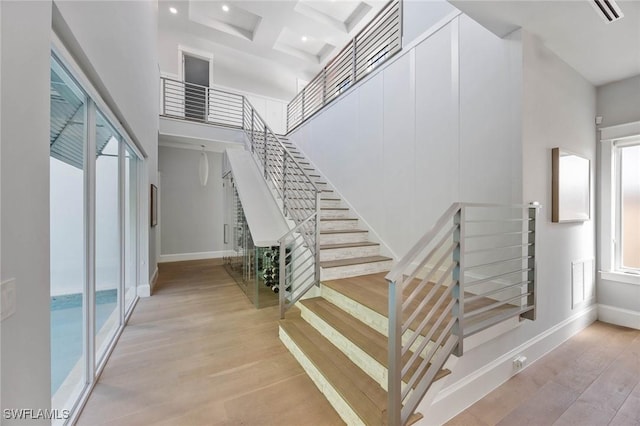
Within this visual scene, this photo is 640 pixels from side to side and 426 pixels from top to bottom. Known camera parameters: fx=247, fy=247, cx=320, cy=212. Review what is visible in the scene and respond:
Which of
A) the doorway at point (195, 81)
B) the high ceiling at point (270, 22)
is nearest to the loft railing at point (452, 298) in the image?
the high ceiling at point (270, 22)

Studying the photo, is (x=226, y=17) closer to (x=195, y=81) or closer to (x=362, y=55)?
(x=195, y=81)

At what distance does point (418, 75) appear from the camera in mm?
2875

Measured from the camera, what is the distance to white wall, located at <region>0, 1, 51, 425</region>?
2.66 ft

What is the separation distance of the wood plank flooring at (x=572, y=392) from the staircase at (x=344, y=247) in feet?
5.17

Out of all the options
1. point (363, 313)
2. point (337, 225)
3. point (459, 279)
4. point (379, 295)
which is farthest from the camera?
point (337, 225)

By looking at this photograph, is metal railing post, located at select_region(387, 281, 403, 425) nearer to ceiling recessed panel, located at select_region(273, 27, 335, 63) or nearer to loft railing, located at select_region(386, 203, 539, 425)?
loft railing, located at select_region(386, 203, 539, 425)

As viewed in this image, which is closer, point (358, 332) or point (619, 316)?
point (358, 332)

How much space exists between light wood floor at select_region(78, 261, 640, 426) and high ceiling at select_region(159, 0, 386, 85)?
20.4 feet

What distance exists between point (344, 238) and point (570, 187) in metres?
2.45

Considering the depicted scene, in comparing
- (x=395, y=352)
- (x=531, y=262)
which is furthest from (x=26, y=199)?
(x=531, y=262)

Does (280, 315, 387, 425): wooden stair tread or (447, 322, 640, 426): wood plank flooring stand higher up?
(280, 315, 387, 425): wooden stair tread

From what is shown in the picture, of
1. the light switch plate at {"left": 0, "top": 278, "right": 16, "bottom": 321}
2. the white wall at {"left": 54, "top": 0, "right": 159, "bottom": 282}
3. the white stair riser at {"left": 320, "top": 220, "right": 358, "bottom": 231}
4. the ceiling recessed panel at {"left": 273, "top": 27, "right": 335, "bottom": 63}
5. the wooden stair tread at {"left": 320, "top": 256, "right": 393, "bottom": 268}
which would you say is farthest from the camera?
the ceiling recessed panel at {"left": 273, "top": 27, "right": 335, "bottom": 63}

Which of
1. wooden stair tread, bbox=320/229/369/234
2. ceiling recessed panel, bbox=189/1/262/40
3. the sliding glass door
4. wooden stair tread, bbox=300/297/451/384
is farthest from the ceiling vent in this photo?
ceiling recessed panel, bbox=189/1/262/40

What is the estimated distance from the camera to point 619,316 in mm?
2785
